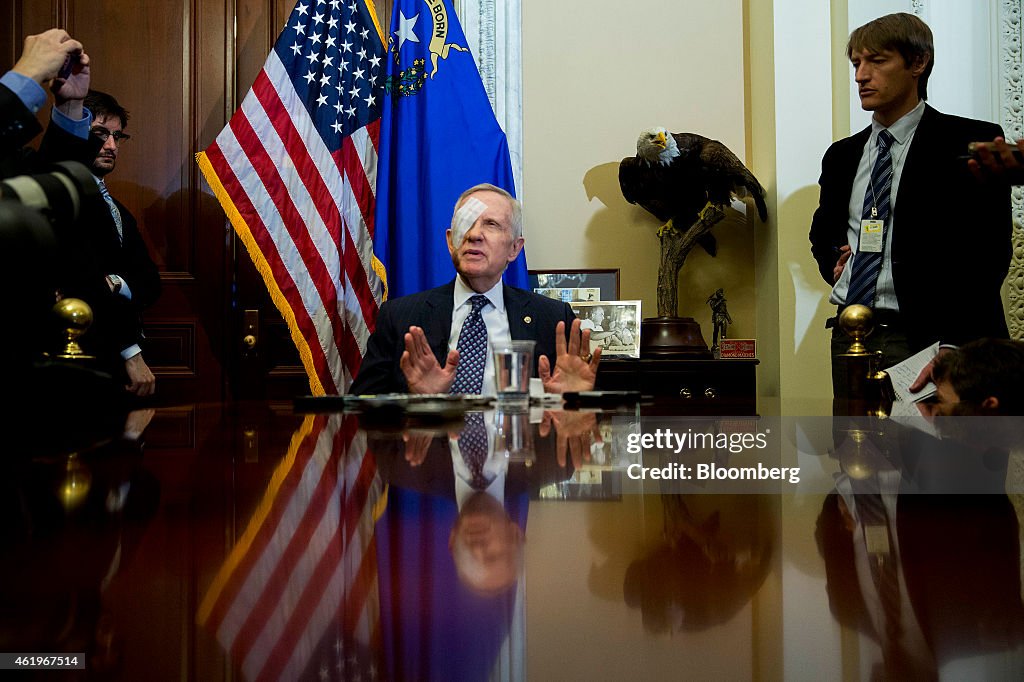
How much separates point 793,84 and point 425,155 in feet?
4.85

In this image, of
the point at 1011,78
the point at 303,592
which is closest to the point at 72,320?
the point at 303,592

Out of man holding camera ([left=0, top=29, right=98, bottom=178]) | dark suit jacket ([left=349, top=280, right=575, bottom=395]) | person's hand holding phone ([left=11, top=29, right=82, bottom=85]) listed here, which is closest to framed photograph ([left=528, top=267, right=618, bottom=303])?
dark suit jacket ([left=349, top=280, right=575, bottom=395])

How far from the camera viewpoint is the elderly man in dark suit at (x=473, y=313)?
2312mm

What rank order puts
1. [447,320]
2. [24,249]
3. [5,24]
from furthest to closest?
[5,24], [447,320], [24,249]

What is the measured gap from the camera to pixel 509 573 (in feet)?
1.36

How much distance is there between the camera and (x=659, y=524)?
53 cm

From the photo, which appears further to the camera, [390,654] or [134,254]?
[134,254]

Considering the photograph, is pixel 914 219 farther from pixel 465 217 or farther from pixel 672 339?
pixel 465 217

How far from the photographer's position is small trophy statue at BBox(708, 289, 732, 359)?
3586 mm

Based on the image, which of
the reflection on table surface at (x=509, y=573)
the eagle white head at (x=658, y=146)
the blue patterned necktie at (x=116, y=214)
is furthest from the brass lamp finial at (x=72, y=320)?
the eagle white head at (x=658, y=146)

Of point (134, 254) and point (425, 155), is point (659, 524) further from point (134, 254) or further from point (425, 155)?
point (134, 254)

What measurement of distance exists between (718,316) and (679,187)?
1.80ft

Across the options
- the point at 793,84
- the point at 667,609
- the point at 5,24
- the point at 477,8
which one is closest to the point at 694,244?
the point at 793,84

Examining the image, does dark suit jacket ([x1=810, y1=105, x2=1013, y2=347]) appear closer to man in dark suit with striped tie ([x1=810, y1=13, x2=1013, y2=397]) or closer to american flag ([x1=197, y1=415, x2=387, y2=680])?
man in dark suit with striped tie ([x1=810, y1=13, x2=1013, y2=397])
